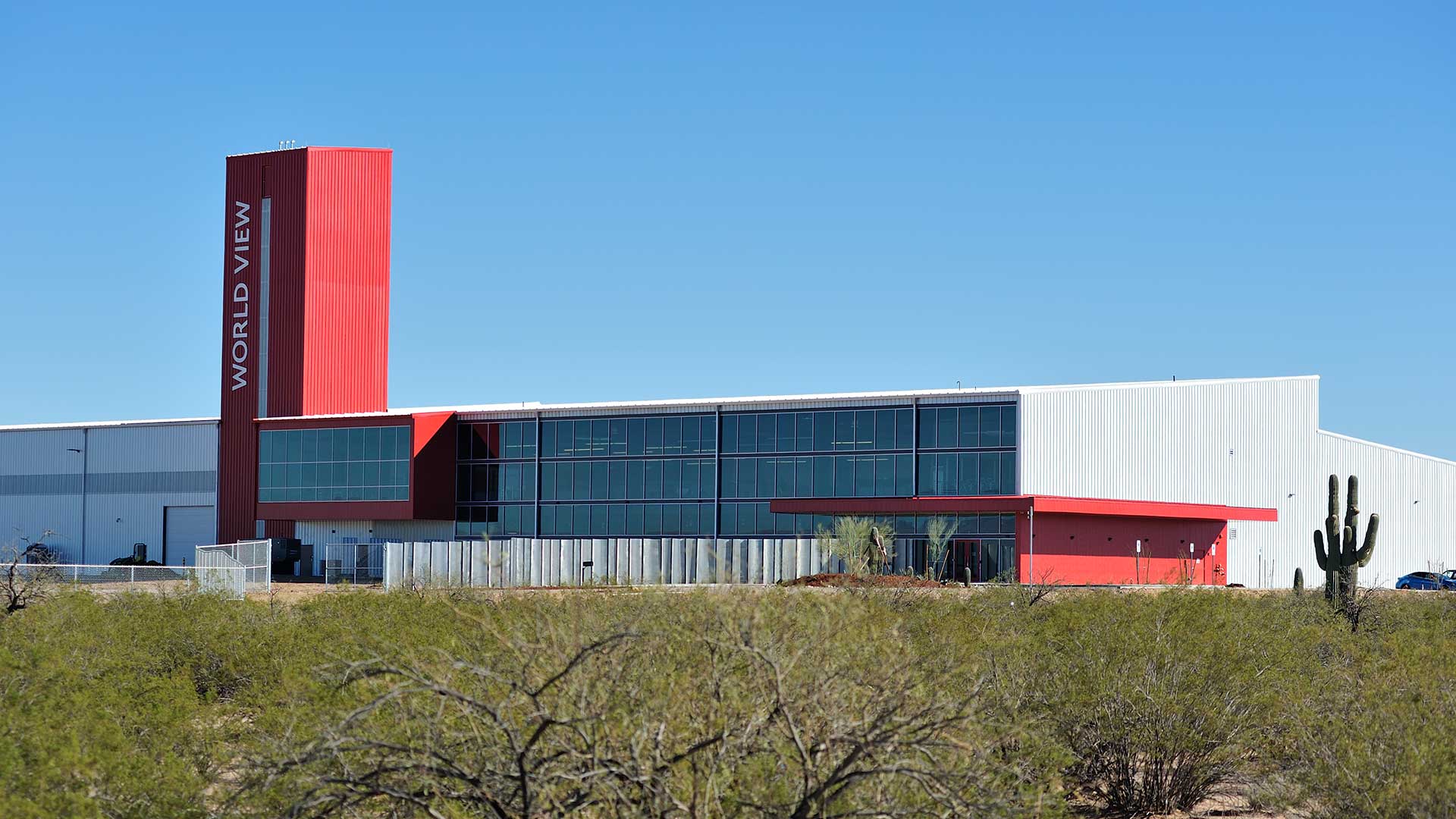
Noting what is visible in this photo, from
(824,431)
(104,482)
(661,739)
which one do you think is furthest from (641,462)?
(661,739)

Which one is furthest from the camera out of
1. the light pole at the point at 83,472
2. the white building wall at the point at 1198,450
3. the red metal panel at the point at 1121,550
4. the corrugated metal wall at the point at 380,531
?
the light pole at the point at 83,472

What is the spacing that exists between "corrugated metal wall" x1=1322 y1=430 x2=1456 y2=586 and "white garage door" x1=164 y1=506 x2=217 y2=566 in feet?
162

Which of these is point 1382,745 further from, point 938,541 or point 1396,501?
point 1396,501

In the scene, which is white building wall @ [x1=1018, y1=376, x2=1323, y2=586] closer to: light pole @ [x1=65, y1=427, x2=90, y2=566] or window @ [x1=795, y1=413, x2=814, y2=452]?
window @ [x1=795, y1=413, x2=814, y2=452]

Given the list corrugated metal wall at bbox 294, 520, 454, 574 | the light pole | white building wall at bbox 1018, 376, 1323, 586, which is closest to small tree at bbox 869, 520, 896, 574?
white building wall at bbox 1018, 376, 1323, 586

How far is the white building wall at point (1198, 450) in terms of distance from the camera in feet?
191

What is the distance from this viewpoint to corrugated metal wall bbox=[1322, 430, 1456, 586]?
6800 centimetres

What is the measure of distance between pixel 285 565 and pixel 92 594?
40.8 m

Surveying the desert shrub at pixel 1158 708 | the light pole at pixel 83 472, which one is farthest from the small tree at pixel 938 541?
the light pole at pixel 83 472

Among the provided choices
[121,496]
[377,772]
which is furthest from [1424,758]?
[121,496]

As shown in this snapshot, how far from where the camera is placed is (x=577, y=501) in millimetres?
67250

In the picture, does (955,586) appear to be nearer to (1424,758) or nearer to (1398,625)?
(1398,625)

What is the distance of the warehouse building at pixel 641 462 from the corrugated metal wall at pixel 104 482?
0.12 meters

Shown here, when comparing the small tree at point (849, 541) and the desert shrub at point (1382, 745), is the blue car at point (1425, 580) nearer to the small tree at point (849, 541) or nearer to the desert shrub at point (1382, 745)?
the small tree at point (849, 541)
